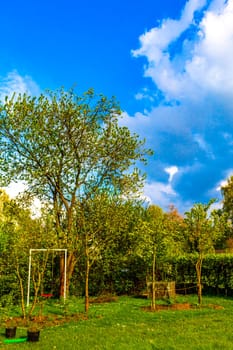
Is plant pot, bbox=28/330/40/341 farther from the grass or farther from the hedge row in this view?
the hedge row

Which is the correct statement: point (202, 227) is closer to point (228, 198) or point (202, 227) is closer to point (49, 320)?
point (49, 320)

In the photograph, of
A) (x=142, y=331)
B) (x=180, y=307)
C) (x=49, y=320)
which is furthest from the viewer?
(x=180, y=307)

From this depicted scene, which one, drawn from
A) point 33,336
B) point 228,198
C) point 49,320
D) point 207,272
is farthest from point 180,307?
point 228,198

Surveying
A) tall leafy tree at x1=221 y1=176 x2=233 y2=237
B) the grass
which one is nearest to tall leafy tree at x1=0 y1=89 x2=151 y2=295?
the grass

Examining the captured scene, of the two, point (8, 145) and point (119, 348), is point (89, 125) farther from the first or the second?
point (119, 348)

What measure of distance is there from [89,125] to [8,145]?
448 centimetres

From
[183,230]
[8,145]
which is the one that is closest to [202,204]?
[183,230]

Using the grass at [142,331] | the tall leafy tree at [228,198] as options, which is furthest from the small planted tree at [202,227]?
the tall leafy tree at [228,198]

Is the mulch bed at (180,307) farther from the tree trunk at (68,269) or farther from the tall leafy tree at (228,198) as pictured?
the tall leafy tree at (228,198)

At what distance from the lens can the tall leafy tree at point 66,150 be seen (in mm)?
20406

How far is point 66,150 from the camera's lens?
2091 cm

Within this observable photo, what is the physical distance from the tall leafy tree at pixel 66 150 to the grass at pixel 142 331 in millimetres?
7128

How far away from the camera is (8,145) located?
2073 cm

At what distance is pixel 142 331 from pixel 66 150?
40.5 ft
